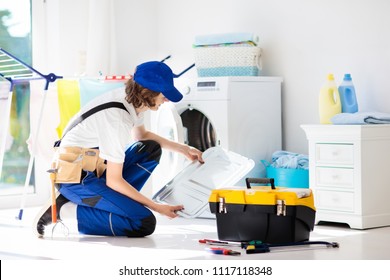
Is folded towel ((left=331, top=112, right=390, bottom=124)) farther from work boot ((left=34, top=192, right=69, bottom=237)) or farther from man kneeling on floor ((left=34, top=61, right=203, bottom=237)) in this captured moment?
work boot ((left=34, top=192, right=69, bottom=237))

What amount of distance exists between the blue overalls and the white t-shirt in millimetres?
212

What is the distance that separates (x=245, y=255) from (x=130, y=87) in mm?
1123

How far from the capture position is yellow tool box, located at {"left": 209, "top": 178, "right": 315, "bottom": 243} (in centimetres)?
368

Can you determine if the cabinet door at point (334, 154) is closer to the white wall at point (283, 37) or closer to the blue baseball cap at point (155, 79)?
the white wall at point (283, 37)

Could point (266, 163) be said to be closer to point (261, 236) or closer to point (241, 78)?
point (241, 78)

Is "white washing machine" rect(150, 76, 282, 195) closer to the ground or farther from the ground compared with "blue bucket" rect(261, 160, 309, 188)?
farther from the ground

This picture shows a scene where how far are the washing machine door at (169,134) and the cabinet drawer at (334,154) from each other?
0.97 meters

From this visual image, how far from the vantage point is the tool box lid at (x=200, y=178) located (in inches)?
189

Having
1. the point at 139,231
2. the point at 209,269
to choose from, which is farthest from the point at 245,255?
the point at 139,231

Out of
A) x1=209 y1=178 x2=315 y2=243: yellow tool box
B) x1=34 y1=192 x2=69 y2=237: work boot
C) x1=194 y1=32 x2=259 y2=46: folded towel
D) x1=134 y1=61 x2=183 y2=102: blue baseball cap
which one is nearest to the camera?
x1=209 y1=178 x2=315 y2=243: yellow tool box

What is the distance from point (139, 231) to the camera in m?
4.22

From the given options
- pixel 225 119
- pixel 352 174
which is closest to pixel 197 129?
pixel 225 119

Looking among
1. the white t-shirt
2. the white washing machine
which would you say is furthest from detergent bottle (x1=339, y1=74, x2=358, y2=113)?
the white t-shirt

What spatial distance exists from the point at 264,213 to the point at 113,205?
2.95 feet
